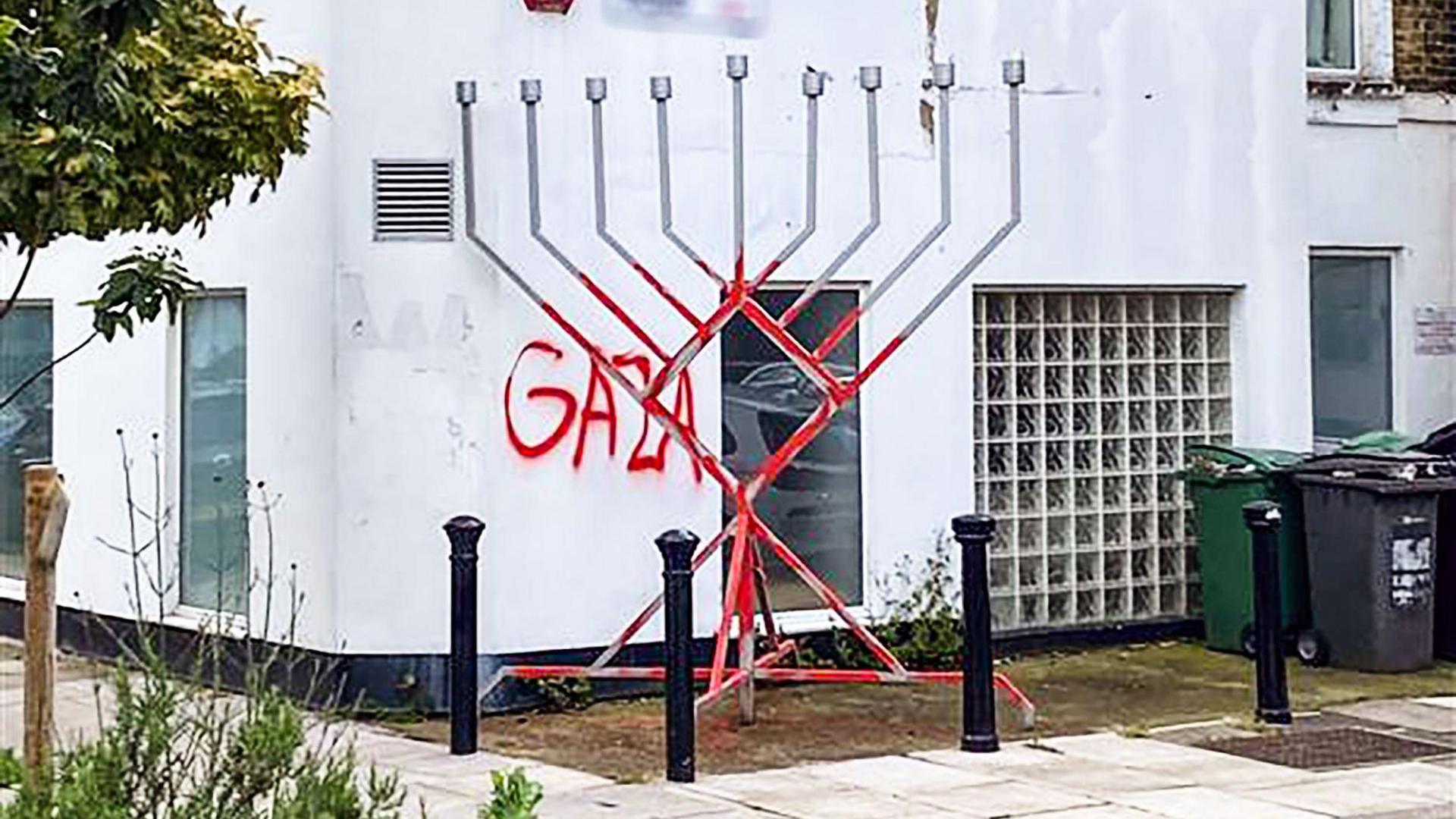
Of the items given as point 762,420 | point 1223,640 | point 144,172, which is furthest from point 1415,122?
point 144,172

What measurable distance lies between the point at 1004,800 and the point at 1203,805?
79 cm

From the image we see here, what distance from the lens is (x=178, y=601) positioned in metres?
13.3

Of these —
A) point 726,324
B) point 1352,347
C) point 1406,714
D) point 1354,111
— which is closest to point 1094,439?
point 1352,347

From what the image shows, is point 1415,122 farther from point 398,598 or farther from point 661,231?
point 398,598

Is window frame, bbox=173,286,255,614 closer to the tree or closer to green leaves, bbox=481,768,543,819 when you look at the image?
the tree

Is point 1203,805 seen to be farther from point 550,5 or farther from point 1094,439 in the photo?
point 550,5

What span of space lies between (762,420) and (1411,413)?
5.19 metres

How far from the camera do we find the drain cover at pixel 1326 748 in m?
10.8

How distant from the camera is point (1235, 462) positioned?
45.5 feet

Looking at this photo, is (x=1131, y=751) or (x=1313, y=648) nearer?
(x=1131, y=751)

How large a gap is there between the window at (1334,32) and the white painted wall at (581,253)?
65.5 inches

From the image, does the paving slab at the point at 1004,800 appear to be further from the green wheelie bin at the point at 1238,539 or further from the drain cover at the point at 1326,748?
the green wheelie bin at the point at 1238,539

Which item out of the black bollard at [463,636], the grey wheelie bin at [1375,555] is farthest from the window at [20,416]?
the grey wheelie bin at [1375,555]

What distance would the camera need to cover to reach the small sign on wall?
15859 mm
